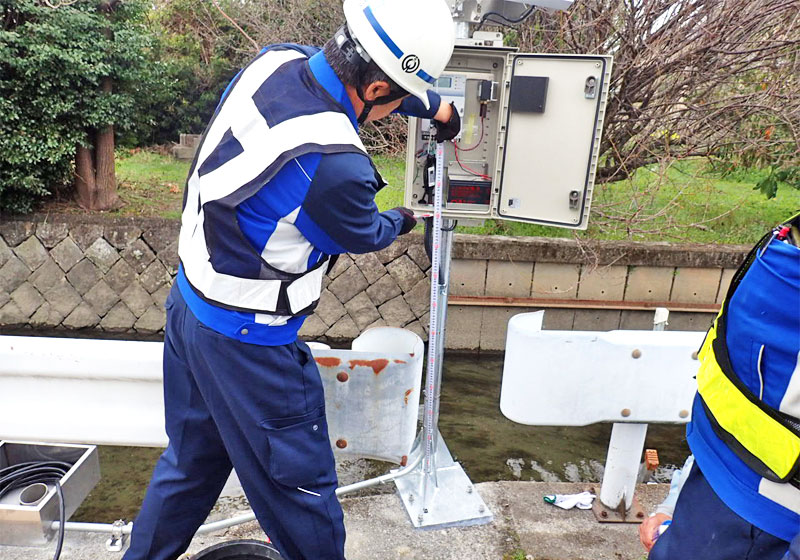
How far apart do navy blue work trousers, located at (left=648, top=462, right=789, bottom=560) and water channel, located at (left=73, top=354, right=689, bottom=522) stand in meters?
2.75

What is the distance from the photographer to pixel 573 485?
267 centimetres

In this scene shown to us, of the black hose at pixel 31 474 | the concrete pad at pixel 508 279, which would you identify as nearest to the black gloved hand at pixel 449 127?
the black hose at pixel 31 474

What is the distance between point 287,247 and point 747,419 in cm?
117

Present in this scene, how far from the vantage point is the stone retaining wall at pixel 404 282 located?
17.5 ft

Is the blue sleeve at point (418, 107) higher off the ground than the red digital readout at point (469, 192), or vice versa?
the blue sleeve at point (418, 107)

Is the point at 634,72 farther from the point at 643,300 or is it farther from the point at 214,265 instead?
the point at 214,265

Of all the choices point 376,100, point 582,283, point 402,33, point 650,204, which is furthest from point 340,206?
point 650,204

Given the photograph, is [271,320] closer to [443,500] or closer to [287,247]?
[287,247]

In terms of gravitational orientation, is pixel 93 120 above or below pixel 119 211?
above

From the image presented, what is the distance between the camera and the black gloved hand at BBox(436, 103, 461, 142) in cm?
216

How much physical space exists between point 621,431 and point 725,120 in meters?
3.99

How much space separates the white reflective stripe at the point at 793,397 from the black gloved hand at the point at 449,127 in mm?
1422

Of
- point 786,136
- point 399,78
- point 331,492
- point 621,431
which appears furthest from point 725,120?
point 331,492

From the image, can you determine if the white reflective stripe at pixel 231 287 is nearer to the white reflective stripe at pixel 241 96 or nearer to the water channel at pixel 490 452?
the white reflective stripe at pixel 241 96
